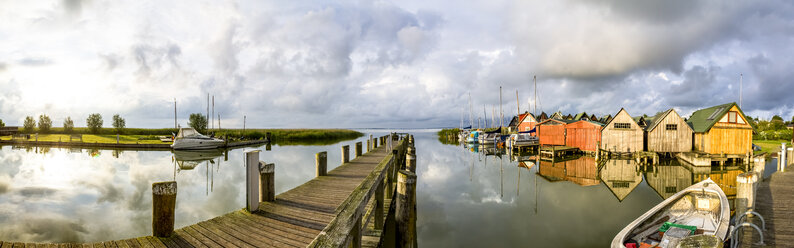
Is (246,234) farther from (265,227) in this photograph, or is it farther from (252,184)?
(252,184)

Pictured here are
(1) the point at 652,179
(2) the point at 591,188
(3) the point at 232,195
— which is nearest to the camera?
(3) the point at 232,195

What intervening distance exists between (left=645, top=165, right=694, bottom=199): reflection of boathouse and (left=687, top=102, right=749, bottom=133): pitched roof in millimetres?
7294

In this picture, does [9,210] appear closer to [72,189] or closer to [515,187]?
[72,189]

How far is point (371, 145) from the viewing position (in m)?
23.5

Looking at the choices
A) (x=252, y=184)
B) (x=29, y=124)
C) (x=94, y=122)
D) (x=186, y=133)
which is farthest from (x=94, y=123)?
(x=252, y=184)

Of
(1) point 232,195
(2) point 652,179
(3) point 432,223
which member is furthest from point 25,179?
(2) point 652,179

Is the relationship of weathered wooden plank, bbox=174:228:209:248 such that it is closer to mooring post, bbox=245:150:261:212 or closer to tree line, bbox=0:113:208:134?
mooring post, bbox=245:150:261:212

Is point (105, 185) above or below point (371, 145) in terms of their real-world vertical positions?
below

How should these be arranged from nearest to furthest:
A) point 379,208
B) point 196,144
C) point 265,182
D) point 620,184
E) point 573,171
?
point 379,208, point 265,182, point 620,184, point 573,171, point 196,144

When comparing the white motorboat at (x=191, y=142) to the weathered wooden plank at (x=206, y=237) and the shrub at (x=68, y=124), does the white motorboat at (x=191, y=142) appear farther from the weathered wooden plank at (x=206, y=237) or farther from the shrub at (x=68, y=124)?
the shrub at (x=68, y=124)

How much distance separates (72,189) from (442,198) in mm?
18709

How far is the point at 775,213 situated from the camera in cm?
838

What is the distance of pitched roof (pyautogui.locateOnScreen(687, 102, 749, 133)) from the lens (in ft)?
93.3

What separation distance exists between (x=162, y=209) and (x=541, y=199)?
15688 mm
